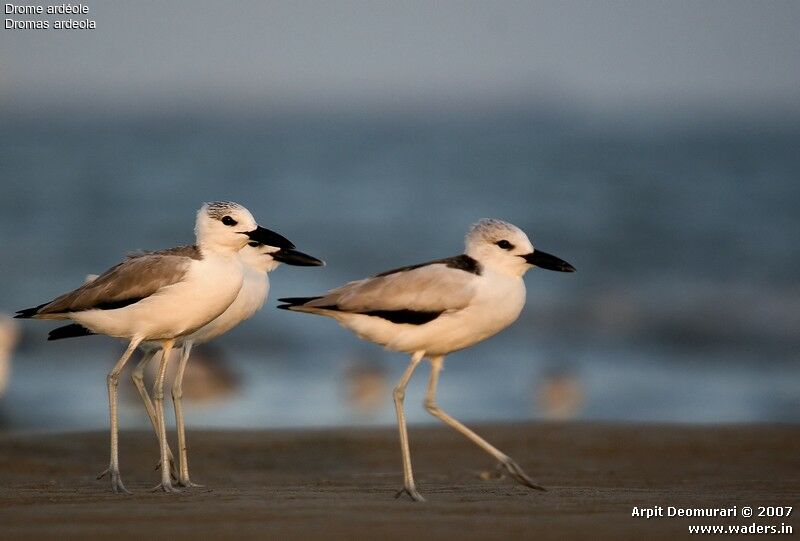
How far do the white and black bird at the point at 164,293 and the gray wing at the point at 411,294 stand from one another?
74cm

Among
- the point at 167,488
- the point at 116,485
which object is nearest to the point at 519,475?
Result: the point at 167,488

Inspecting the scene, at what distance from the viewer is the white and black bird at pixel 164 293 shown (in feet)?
32.4

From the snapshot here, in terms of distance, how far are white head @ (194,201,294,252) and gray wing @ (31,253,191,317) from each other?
0.28 metres

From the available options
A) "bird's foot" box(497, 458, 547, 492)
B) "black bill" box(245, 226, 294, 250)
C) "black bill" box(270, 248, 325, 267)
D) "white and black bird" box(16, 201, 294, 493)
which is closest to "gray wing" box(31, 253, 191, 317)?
"white and black bird" box(16, 201, 294, 493)

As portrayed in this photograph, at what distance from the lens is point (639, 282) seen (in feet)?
89.0

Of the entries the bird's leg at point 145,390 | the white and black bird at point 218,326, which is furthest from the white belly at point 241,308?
the bird's leg at point 145,390

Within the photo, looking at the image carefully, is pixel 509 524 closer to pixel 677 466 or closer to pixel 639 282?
pixel 677 466

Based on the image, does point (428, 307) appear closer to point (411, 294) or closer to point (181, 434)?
point (411, 294)

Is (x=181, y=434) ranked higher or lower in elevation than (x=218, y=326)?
lower

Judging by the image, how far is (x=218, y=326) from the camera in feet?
37.1

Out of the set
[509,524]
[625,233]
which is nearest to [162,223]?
[625,233]

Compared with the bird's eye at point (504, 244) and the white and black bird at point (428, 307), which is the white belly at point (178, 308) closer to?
the white and black bird at point (428, 307)

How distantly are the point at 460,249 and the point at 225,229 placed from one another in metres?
22.0

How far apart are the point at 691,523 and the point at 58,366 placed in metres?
12.7
